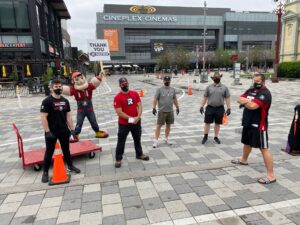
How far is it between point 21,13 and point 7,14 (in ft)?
4.89

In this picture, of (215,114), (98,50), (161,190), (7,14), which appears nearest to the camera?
(161,190)

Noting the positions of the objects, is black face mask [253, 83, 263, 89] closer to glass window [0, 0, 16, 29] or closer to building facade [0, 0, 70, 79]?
building facade [0, 0, 70, 79]

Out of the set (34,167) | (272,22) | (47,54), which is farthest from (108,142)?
(272,22)

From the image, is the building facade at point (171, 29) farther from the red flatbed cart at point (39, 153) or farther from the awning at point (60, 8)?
the red flatbed cart at point (39, 153)

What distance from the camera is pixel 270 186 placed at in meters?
4.32

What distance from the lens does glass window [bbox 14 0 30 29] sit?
97.1 feet

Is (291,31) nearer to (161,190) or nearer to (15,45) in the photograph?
(15,45)

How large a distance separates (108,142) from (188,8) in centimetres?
9306

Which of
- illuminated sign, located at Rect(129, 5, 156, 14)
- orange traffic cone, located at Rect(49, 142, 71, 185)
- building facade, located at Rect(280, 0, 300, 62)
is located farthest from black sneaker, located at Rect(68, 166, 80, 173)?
illuminated sign, located at Rect(129, 5, 156, 14)

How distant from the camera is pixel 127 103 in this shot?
5145mm

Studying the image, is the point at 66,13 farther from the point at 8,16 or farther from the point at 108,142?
the point at 108,142

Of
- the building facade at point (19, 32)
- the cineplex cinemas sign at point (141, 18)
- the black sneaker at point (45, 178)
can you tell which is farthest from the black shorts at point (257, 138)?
the cineplex cinemas sign at point (141, 18)

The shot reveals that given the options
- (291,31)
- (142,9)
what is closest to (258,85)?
(291,31)

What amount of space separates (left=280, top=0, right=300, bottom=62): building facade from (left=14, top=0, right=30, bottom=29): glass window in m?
40.8
